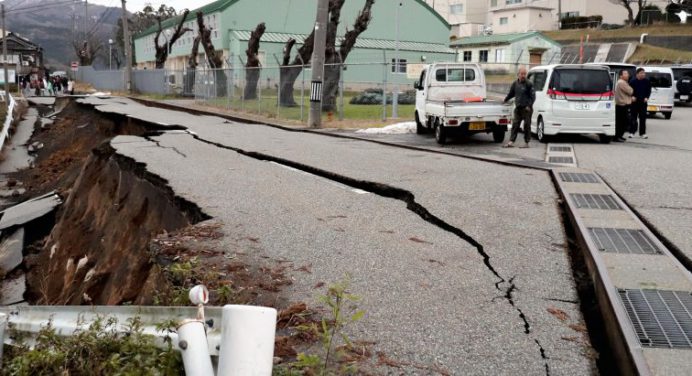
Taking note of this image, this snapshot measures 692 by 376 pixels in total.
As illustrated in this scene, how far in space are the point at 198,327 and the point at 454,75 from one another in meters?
14.8

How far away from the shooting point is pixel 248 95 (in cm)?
2858

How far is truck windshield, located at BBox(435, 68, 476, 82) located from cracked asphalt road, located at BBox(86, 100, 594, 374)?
5.69 metres

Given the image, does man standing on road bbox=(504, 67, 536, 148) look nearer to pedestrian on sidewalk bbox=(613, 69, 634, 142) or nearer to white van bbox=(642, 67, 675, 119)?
pedestrian on sidewalk bbox=(613, 69, 634, 142)

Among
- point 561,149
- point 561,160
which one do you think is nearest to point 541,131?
point 561,149

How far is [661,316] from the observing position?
4117 mm

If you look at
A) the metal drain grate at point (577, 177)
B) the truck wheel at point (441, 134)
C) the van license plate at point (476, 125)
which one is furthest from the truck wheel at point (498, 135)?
the metal drain grate at point (577, 177)

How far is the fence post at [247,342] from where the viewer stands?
9.30 feet

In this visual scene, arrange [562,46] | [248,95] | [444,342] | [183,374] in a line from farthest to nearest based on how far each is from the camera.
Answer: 1. [562,46]
2. [248,95]
3. [444,342]
4. [183,374]

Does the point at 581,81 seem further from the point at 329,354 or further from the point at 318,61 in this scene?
the point at 329,354

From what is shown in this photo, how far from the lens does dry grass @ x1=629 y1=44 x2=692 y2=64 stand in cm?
4512

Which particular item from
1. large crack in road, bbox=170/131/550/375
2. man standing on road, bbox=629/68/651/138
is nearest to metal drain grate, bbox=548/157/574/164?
large crack in road, bbox=170/131/550/375

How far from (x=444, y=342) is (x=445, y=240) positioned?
243 centimetres

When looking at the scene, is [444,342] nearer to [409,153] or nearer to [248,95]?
[409,153]

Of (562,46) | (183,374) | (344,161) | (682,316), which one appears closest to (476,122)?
(344,161)
